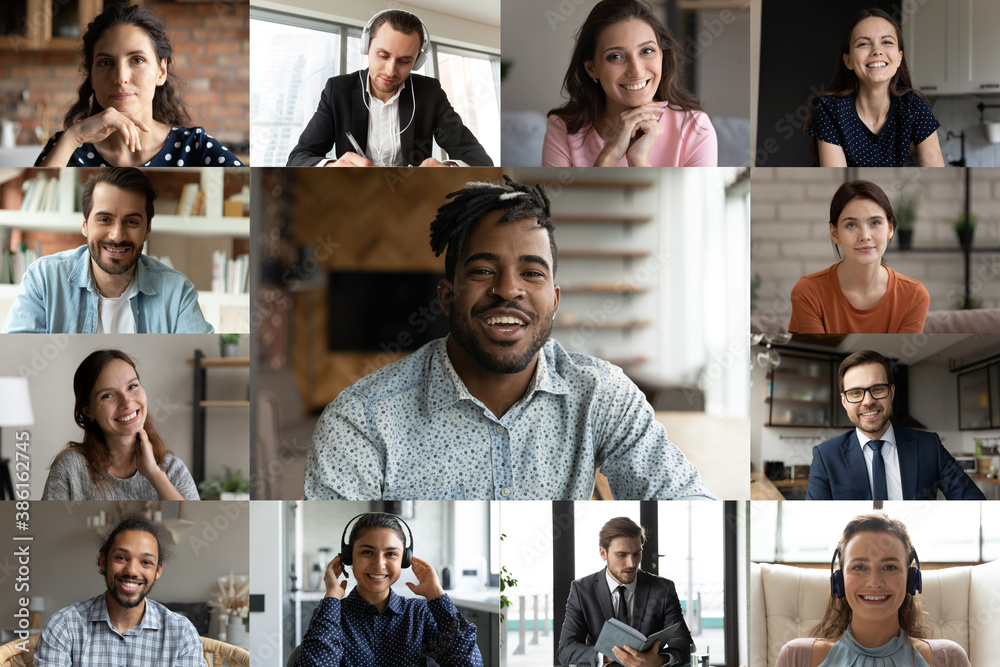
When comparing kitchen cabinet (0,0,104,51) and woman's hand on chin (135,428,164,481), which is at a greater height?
kitchen cabinet (0,0,104,51)

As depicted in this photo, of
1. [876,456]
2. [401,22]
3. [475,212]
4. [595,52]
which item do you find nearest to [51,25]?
[401,22]

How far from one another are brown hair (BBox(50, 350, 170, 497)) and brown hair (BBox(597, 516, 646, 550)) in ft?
4.85

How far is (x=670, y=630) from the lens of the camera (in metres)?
2.53

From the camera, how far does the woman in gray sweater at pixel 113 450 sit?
2.50 m

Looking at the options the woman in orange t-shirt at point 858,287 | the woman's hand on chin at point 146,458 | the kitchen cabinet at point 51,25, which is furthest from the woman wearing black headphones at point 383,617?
the kitchen cabinet at point 51,25

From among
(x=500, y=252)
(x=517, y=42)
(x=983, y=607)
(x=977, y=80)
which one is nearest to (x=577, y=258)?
(x=500, y=252)

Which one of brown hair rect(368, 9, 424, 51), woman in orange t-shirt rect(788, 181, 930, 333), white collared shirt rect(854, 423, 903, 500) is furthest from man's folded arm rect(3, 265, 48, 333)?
white collared shirt rect(854, 423, 903, 500)

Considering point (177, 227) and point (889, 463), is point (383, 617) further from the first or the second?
point (889, 463)

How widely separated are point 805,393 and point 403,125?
5.27 feet

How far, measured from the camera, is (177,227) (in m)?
2.51

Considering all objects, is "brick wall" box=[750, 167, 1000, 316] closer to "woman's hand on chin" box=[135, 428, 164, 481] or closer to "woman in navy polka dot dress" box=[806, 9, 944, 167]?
"woman in navy polka dot dress" box=[806, 9, 944, 167]

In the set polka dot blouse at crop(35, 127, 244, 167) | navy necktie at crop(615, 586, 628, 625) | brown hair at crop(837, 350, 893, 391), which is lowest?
navy necktie at crop(615, 586, 628, 625)

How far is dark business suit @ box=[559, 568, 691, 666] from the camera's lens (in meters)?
2.53

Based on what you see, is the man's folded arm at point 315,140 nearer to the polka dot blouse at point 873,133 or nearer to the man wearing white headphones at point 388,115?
the man wearing white headphones at point 388,115
